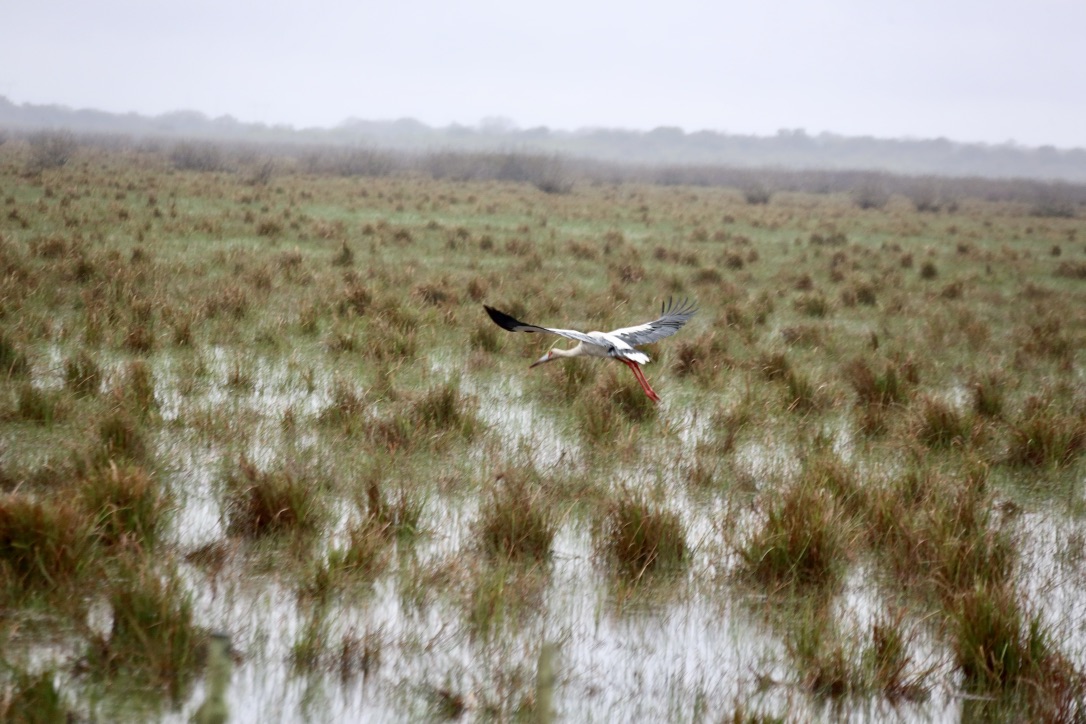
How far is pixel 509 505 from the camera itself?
4312 mm

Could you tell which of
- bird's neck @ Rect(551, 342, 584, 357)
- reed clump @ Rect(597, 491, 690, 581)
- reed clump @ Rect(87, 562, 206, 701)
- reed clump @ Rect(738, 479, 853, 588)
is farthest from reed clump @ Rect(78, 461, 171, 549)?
bird's neck @ Rect(551, 342, 584, 357)

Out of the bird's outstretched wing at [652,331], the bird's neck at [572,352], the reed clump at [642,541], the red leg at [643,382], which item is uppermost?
the bird's outstretched wing at [652,331]

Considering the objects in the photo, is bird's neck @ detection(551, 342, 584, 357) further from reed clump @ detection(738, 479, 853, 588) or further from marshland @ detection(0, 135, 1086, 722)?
reed clump @ detection(738, 479, 853, 588)

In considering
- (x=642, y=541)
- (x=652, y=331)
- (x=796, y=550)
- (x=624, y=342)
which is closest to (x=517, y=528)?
(x=642, y=541)

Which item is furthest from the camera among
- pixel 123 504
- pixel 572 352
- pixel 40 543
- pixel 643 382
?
pixel 643 382

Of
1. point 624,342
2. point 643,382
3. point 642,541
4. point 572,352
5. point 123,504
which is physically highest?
point 624,342

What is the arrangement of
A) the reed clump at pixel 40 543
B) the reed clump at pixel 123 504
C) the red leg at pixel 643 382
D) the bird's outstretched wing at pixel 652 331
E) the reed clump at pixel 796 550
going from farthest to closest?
the bird's outstretched wing at pixel 652 331, the red leg at pixel 643 382, the reed clump at pixel 796 550, the reed clump at pixel 123 504, the reed clump at pixel 40 543

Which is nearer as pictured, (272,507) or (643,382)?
(272,507)

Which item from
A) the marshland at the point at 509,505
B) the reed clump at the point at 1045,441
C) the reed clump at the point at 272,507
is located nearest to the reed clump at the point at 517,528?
the marshland at the point at 509,505

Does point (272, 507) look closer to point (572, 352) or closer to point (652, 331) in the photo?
point (572, 352)

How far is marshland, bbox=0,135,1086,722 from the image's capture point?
320cm

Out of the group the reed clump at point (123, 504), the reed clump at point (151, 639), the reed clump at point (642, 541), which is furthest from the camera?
the reed clump at point (642, 541)

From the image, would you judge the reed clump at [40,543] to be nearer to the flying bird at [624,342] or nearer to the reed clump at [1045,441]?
the flying bird at [624,342]

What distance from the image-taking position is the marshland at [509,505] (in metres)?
3.20
